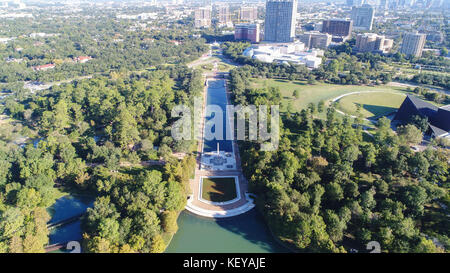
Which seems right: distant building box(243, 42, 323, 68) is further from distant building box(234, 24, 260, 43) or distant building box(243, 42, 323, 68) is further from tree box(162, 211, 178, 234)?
tree box(162, 211, 178, 234)

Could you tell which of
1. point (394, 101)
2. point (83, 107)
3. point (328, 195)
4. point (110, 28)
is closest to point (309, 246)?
point (328, 195)

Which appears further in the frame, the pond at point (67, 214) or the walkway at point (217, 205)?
the walkway at point (217, 205)

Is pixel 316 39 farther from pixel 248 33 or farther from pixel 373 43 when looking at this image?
pixel 248 33

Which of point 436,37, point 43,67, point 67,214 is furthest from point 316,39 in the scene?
point 67,214

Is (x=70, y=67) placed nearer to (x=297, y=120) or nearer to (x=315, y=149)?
(x=297, y=120)

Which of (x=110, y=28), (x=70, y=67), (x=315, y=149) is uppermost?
(x=110, y=28)

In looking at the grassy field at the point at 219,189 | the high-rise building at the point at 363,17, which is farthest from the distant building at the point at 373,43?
the grassy field at the point at 219,189

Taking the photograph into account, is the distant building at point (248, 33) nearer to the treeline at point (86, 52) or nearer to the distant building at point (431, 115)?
the treeline at point (86, 52)
